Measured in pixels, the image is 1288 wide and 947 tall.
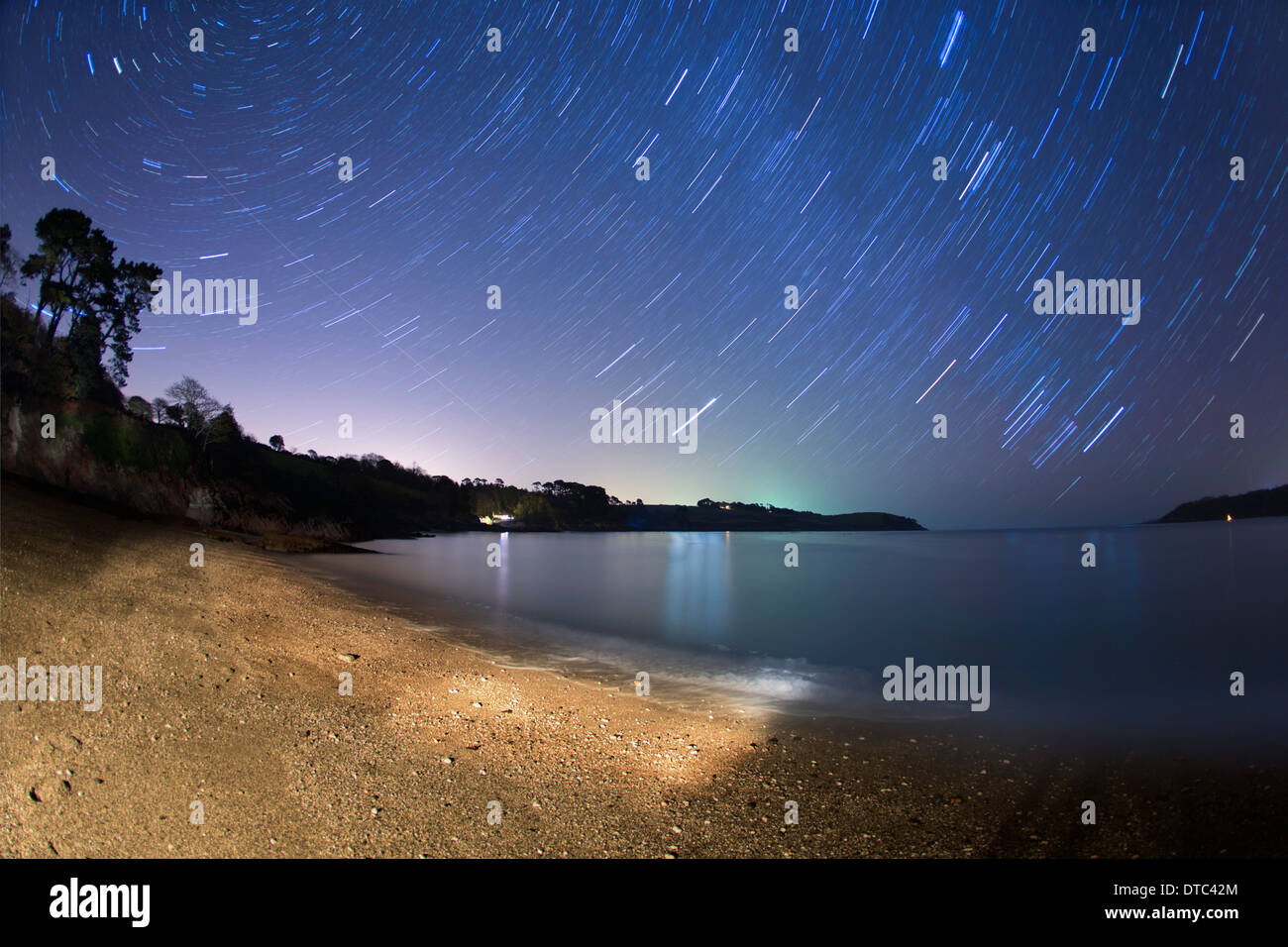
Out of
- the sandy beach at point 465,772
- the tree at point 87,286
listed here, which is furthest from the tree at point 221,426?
the sandy beach at point 465,772

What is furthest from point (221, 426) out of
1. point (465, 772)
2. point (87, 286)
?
point (465, 772)

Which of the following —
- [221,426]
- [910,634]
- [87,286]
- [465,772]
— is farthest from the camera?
[221,426]

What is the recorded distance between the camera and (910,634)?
18375mm

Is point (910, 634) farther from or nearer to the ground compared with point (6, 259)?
nearer to the ground

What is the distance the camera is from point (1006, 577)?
35094 millimetres

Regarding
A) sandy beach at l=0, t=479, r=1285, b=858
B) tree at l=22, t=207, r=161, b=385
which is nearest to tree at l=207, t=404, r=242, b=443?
tree at l=22, t=207, r=161, b=385

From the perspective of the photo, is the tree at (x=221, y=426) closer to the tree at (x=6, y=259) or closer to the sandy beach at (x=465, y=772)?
the tree at (x=6, y=259)

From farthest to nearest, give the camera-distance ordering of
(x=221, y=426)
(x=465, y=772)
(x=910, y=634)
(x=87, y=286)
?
(x=221, y=426)
(x=87, y=286)
(x=910, y=634)
(x=465, y=772)

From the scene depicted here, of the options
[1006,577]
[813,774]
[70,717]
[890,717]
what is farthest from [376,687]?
[1006,577]

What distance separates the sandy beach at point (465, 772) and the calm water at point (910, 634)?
2.44 m

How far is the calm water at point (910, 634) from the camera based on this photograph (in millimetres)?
10633

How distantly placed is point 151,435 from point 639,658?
116 ft

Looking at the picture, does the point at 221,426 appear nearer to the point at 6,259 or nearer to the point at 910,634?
the point at 6,259

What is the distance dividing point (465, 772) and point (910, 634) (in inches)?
668
